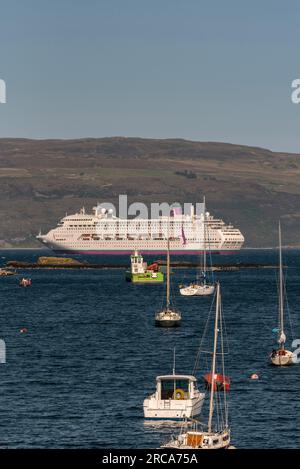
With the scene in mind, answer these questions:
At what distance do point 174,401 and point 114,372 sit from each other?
17.9m

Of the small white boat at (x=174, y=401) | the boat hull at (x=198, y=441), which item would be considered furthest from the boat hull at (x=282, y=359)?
the boat hull at (x=198, y=441)

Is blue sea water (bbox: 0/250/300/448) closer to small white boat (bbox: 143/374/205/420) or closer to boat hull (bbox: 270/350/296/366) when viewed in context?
boat hull (bbox: 270/350/296/366)

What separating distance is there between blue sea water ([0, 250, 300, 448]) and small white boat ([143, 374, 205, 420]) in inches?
41.4

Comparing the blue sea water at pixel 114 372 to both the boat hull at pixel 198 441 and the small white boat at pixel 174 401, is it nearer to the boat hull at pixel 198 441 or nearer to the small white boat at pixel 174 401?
the small white boat at pixel 174 401

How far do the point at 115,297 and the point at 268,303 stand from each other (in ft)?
77.8

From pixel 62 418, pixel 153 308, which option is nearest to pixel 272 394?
pixel 62 418

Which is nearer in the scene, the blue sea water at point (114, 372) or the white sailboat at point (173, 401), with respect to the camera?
the blue sea water at point (114, 372)

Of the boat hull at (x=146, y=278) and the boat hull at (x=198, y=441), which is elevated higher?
the boat hull at (x=146, y=278)

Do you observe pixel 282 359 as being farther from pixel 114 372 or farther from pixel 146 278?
pixel 146 278

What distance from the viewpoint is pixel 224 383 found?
216ft

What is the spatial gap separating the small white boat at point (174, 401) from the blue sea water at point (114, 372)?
1.05 m

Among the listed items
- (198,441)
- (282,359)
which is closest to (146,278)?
(282,359)

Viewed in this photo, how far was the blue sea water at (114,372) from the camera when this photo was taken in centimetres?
5628
